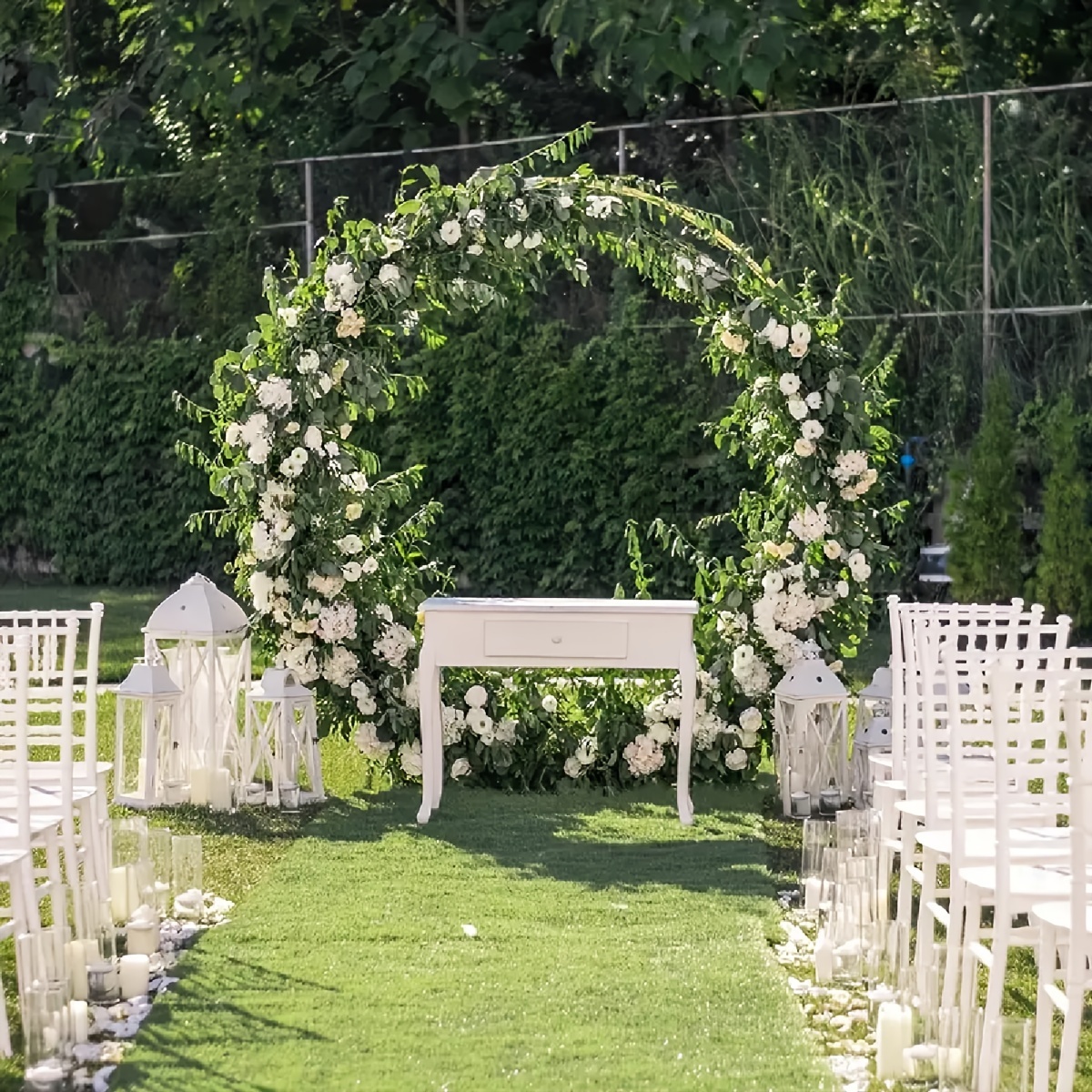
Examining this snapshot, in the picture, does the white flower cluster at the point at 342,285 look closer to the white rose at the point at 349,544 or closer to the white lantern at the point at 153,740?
A: the white rose at the point at 349,544

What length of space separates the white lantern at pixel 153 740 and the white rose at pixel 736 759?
200 cm

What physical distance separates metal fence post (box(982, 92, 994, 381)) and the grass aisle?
5222 millimetres

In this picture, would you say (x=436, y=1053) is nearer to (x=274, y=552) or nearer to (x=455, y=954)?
(x=455, y=954)

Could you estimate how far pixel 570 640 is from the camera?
6.34 m

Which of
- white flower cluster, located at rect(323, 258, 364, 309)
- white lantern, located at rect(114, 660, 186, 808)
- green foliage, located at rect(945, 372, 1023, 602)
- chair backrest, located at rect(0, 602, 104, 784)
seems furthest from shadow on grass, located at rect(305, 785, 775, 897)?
green foliage, located at rect(945, 372, 1023, 602)

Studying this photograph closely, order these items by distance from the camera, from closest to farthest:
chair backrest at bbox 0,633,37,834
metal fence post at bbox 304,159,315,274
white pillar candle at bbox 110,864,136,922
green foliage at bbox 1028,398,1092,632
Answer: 1. chair backrest at bbox 0,633,37,834
2. white pillar candle at bbox 110,864,136,922
3. green foliage at bbox 1028,398,1092,632
4. metal fence post at bbox 304,159,315,274

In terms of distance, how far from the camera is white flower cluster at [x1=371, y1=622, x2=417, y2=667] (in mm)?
7043

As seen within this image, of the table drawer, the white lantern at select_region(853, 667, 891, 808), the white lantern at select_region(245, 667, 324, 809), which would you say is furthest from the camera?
the white lantern at select_region(245, 667, 324, 809)

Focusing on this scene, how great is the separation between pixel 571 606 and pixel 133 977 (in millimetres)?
2358

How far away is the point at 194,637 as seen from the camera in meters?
6.72

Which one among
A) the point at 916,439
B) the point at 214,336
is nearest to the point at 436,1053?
the point at 916,439

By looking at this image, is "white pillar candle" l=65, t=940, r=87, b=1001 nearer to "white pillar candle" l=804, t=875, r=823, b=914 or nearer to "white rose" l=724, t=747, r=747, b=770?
"white pillar candle" l=804, t=875, r=823, b=914

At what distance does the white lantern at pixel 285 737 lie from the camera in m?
6.73

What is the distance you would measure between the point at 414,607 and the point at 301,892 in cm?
205
